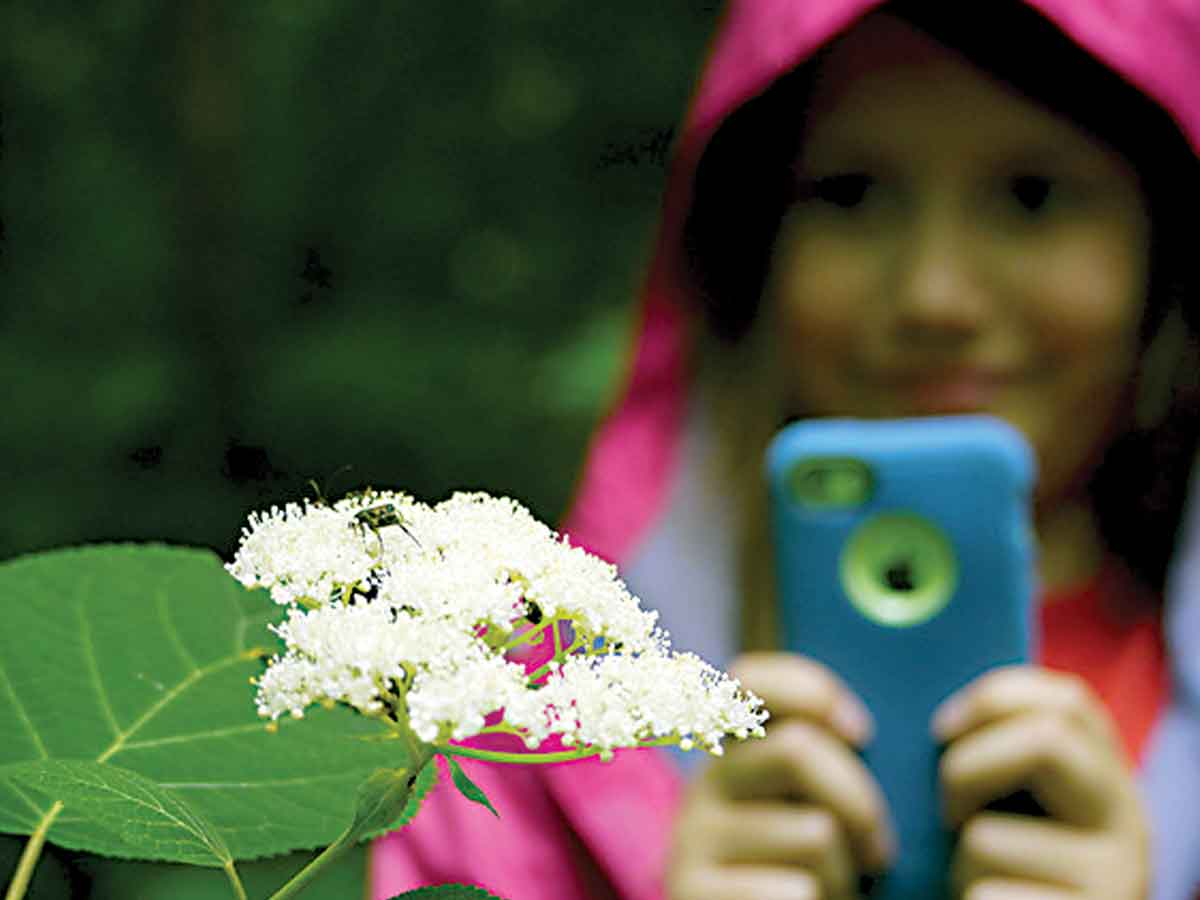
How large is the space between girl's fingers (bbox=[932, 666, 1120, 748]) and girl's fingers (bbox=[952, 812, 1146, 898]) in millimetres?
47

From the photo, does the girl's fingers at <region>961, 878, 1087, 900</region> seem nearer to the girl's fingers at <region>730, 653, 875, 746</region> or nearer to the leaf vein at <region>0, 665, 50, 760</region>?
the girl's fingers at <region>730, 653, 875, 746</region>

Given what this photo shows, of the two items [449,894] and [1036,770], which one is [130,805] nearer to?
[449,894]

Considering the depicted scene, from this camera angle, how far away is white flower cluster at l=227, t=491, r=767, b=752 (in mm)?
279

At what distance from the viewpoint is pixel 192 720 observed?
0.41 m

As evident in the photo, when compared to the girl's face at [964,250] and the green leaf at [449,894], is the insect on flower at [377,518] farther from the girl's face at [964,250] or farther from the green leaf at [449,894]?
the girl's face at [964,250]

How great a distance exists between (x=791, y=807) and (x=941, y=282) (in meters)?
0.29

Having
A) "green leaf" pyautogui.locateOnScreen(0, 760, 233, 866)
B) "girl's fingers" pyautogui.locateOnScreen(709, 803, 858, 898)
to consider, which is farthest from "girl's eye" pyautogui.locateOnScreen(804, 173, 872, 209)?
"green leaf" pyautogui.locateOnScreen(0, 760, 233, 866)

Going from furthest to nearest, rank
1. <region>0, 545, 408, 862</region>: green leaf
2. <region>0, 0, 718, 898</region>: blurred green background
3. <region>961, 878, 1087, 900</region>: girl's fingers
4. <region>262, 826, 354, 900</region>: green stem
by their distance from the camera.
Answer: <region>0, 0, 718, 898</region>: blurred green background < <region>961, 878, 1087, 900</region>: girl's fingers < <region>0, 545, 408, 862</region>: green leaf < <region>262, 826, 354, 900</region>: green stem

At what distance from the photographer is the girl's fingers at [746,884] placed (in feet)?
2.13

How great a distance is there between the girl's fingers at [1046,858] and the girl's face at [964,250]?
25cm

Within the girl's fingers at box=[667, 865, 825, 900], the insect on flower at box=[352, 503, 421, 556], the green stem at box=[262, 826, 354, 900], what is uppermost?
the girl's fingers at box=[667, 865, 825, 900]

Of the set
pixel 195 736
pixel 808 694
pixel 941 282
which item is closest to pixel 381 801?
pixel 195 736

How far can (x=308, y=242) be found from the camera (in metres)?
1.71

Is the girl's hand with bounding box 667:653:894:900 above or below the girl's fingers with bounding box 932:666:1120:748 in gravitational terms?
below
